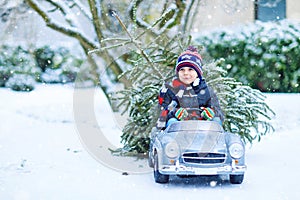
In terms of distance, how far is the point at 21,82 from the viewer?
1855 centimetres

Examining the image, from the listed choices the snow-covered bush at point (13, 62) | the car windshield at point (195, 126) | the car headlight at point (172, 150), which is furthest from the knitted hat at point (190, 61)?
the snow-covered bush at point (13, 62)

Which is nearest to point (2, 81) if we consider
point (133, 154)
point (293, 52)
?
point (293, 52)

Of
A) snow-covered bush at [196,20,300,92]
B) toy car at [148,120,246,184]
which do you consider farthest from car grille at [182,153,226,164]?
snow-covered bush at [196,20,300,92]

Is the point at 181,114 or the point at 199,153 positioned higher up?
the point at 181,114

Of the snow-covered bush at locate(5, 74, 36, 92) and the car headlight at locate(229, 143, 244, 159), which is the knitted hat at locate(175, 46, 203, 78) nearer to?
the car headlight at locate(229, 143, 244, 159)

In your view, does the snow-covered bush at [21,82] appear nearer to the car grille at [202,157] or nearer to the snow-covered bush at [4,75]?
the snow-covered bush at [4,75]

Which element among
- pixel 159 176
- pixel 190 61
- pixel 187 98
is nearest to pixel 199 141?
pixel 159 176

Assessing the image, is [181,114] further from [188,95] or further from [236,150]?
[236,150]

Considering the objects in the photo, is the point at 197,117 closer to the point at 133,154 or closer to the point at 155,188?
the point at 155,188

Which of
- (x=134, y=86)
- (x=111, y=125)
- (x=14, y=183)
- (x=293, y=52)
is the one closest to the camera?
(x=14, y=183)

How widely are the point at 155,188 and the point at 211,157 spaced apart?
26.5 inches

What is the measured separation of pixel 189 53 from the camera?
229 inches

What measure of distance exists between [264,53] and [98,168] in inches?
340

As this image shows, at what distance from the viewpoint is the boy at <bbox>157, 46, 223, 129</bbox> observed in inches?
225
